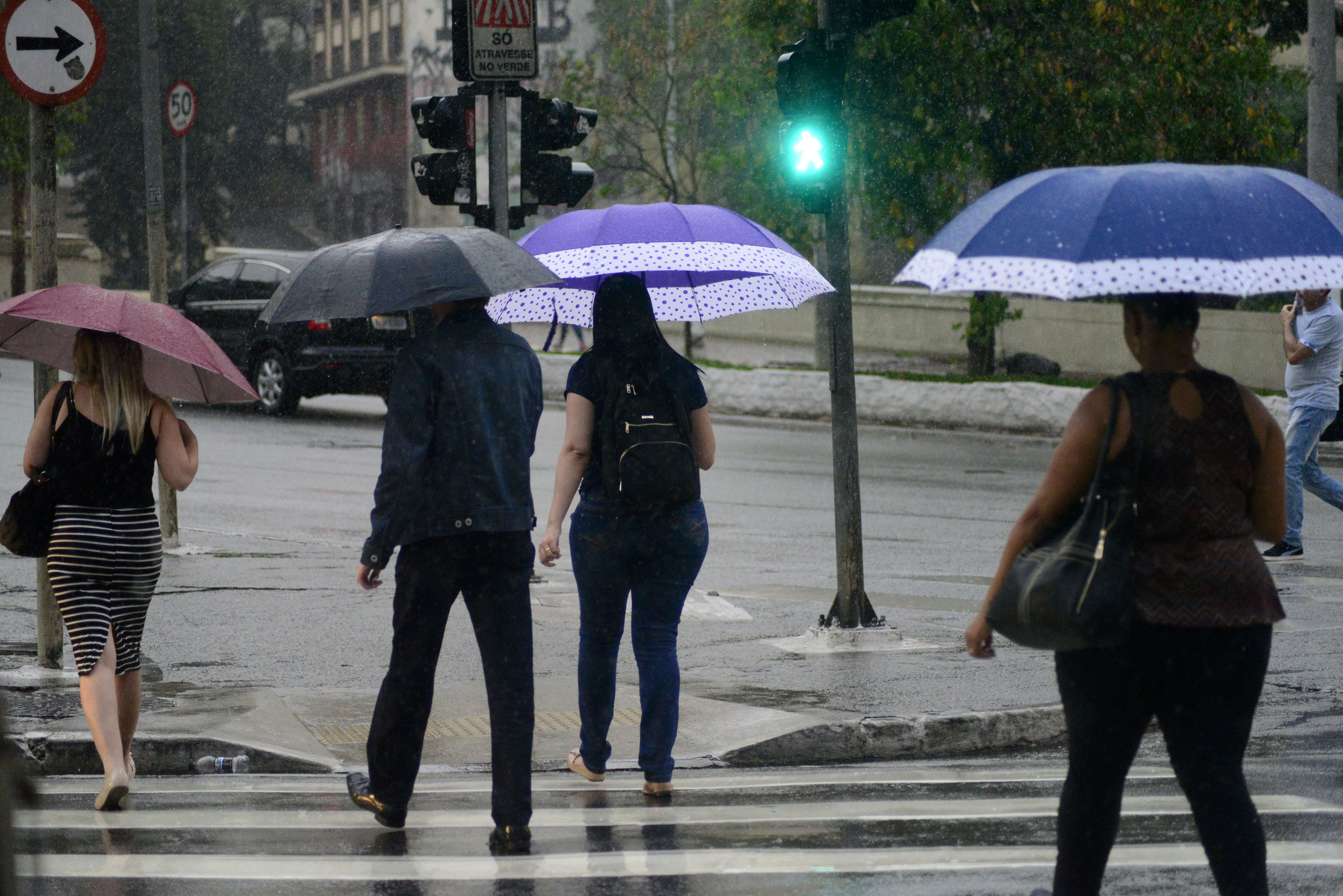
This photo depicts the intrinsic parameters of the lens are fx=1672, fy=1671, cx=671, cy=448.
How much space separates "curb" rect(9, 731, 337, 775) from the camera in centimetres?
648

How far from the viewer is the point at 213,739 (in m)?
6.56

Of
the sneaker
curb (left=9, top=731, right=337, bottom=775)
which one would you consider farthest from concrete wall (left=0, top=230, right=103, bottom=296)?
curb (left=9, top=731, right=337, bottom=775)

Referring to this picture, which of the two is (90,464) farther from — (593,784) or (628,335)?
(593,784)

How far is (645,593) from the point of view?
19.1ft

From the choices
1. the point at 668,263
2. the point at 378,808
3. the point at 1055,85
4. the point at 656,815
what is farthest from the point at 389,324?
the point at 378,808

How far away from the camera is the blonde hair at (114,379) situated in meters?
5.64

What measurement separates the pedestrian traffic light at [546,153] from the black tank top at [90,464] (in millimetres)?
4195

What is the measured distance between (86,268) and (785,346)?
50.0 feet

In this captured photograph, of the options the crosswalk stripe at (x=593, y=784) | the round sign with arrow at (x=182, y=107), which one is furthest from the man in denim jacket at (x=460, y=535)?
the round sign with arrow at (x=182, y=107)

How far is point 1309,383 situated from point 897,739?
5680 mm

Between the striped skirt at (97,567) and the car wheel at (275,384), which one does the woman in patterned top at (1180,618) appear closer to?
the striped skirt at (97,567)

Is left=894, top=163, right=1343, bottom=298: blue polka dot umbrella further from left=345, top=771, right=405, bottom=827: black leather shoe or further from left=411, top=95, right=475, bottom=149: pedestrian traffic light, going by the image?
left=411, top=95, right=475, bottom=149: pedestrian traffic light

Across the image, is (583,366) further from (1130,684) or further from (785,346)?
(785,346)

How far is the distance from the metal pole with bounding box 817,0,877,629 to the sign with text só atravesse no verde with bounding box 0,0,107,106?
3612 millimetres
